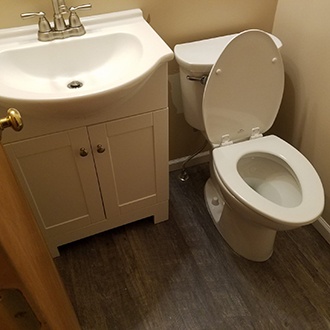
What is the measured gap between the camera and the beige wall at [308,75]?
1343 mm

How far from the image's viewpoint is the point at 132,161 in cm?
133

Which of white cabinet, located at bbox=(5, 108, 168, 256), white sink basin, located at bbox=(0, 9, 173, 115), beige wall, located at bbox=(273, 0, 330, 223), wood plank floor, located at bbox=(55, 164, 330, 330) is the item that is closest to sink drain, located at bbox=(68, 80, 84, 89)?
white sink basin, located at bbox=(0, 9, 173, 115)

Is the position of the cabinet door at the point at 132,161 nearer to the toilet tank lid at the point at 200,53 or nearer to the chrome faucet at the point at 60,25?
the toilet tank lid at the point at 200,53

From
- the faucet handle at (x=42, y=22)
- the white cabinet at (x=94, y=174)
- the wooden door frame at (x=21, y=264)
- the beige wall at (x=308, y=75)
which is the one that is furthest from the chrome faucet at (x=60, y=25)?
the beige wall at (x=308, y=75)

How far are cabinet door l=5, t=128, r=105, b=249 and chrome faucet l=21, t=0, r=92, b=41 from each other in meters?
0.33

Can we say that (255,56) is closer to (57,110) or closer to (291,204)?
(291,204)

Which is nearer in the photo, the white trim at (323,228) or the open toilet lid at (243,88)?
the open toilet lid at (243,88)

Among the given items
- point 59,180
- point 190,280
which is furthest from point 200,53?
point 190,280

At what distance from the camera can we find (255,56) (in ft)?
4.11

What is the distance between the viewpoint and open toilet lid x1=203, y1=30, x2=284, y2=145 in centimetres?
121

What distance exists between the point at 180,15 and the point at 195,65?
27 cm

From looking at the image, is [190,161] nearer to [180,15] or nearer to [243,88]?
[243,88]

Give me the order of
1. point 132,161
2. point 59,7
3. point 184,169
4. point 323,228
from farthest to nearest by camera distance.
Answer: point 184,169 → point 323,228 → point 132,161 → point 59,7

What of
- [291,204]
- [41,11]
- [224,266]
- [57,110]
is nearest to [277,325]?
[224,266]
